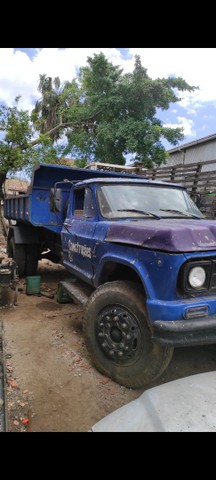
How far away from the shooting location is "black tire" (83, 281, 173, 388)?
2.79 metres

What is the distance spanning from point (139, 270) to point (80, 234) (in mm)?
1571

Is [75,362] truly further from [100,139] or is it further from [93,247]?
[100,139]

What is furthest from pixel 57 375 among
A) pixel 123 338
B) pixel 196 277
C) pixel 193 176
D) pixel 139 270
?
pixel 193 176

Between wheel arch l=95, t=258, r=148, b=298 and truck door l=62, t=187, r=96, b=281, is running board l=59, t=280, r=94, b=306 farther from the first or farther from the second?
wheel arch l=95, t=258, r=148, b=298

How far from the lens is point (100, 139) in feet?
54.4

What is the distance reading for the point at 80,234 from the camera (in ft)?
13.5

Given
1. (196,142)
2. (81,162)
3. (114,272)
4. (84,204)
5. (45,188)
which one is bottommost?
(114,272)

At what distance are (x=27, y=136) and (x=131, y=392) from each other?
12.7 metres

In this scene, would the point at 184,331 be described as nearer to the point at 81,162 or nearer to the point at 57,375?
the point at 57,375

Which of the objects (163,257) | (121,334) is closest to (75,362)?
(121,334)

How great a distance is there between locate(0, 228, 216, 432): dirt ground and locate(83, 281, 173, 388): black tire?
196mm

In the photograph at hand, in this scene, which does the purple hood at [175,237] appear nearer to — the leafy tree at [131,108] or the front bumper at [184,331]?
the front bumper at [184,331]

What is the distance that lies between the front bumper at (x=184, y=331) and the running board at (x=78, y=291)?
153cm

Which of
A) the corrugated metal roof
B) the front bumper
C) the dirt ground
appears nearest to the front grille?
the front bumper
